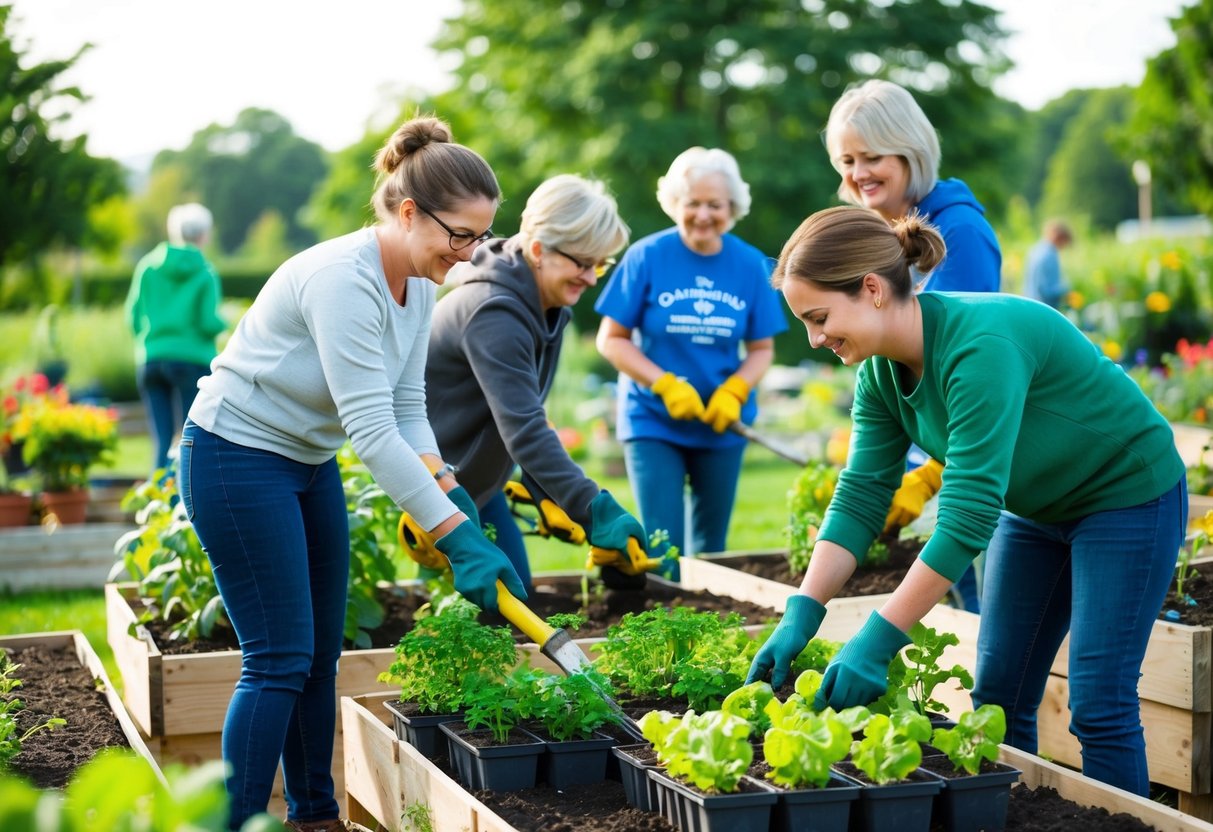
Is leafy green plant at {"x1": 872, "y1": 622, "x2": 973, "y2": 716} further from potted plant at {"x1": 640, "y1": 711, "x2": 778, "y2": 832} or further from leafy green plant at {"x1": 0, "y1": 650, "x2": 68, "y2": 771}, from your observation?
leafy green plant at {"x1": 0, "y1": 650, "x2": 68, "y2": 771}

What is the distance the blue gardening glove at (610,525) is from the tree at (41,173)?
9.14 m

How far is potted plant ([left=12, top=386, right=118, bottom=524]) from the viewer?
659 cm

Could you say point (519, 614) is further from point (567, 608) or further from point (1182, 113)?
point (1182, 113)

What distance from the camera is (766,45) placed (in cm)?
2153

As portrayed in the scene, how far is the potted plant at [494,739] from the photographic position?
2455 millimetres

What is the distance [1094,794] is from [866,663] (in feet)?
1.60

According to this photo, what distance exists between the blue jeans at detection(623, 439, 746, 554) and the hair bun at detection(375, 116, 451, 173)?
191 cm

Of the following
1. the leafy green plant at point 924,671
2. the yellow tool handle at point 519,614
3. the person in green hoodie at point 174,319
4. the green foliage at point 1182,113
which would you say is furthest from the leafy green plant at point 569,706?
the green foliage at point 1182,113

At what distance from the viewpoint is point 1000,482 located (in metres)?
2.22

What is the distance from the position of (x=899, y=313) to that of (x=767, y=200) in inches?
783

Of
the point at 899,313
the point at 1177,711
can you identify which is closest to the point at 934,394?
the point at 899,313

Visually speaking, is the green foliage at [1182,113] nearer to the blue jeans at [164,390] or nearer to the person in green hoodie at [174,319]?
the person in green hoodie at [174,319]

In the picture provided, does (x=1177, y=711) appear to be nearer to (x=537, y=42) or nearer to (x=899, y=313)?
(x=899, y=313)

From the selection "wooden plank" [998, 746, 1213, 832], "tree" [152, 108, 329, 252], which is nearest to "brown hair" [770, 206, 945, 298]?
"wooden plank" [998, 746, 1213, 832]
